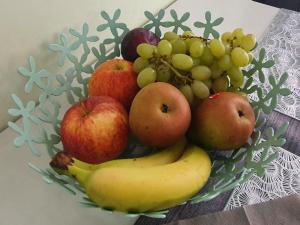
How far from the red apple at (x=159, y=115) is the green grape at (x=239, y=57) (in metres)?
0.10

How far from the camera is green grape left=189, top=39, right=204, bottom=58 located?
481 millimetres

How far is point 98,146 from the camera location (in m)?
0.43

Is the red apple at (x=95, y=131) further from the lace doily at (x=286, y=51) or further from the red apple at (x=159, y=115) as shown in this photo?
the lace doily at (x=286, y=51)

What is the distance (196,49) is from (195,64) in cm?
2

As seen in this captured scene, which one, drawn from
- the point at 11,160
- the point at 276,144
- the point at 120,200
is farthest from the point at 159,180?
the point at 11,160

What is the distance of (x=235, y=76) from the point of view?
0.50 meters

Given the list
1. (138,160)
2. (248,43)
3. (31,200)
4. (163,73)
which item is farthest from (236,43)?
(31,200)

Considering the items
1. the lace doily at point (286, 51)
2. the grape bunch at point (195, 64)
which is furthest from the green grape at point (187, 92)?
the lace doily at point (286, 51)

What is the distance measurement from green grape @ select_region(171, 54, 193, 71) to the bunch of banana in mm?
129

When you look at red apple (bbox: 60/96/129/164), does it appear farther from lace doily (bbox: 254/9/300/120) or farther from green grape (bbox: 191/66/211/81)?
lace doily (bbox: 254/9/300/120)

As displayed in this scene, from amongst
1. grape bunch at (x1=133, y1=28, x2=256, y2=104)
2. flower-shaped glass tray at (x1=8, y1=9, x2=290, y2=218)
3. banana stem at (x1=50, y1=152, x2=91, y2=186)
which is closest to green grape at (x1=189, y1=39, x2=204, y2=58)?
grape bunch at (x1=133, y1=28, x2=256, y2=104)

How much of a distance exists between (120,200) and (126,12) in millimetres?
473

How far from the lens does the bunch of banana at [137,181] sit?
1.21ft

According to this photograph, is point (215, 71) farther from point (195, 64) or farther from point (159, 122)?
point (159, 122)
